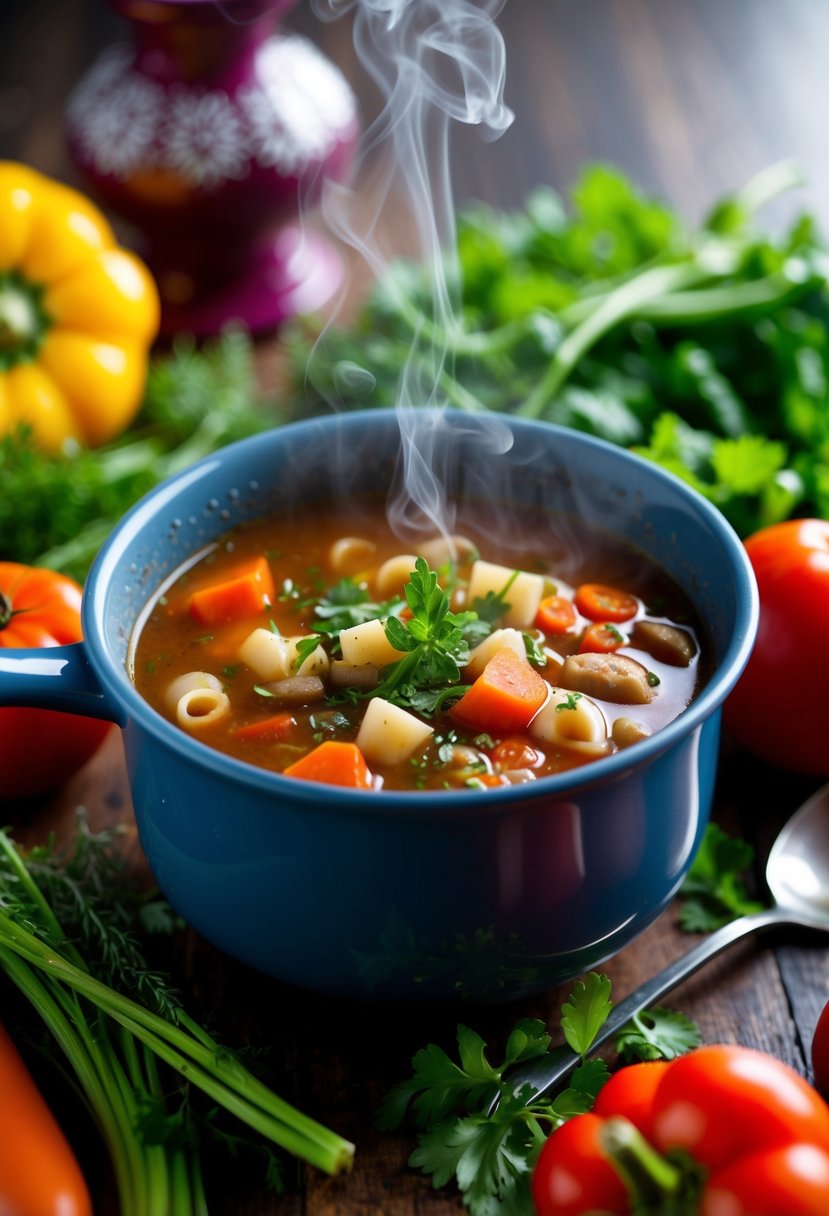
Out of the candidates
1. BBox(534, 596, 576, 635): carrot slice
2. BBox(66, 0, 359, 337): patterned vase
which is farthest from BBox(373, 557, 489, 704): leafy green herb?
BBox(66, 0, 359, 337): patterned vase

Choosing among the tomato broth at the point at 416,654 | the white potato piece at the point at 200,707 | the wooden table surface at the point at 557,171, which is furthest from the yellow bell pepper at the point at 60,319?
the white potato piece at the point at 200,707

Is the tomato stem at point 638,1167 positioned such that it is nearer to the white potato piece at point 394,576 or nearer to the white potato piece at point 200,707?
the white potato piece at point 200,707

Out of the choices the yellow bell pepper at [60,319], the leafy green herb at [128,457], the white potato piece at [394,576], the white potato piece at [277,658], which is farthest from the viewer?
the yellow bell pepper at [60,319]

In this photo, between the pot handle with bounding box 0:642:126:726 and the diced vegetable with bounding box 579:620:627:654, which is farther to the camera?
the diced vegetable with bounding box 579:620:627:654

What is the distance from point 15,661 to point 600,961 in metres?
1.00

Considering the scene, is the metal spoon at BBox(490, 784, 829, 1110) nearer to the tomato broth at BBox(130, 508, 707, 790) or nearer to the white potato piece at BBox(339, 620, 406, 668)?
the tomato broth at BBox(130, 508, 707, 790)

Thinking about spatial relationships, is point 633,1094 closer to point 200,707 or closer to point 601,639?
point 601,639

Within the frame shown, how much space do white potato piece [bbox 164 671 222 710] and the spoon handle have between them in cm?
79

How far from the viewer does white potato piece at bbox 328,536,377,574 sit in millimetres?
2646

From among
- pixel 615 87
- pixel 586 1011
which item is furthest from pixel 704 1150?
pixel 615 87

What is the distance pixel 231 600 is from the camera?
2.49m

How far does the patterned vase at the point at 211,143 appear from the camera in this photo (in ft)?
12.7

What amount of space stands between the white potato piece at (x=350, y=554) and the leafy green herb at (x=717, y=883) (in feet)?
2.68

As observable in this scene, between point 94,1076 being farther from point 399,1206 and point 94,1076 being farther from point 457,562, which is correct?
point 457,562
